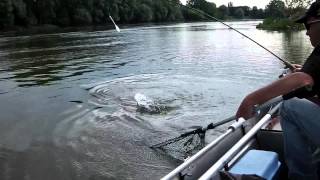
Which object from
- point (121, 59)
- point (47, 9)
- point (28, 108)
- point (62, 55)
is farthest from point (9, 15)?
point (28, 108)

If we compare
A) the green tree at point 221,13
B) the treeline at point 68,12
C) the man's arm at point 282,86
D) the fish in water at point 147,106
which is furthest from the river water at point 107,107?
the treeline at point 68,12

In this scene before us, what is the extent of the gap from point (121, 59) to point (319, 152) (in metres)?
20.5

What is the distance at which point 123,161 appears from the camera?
7.87 meters

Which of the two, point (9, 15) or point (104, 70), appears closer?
point (104, 70)

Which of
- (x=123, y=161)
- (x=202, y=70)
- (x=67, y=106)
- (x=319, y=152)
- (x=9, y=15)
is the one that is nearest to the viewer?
(x=319, y=152)

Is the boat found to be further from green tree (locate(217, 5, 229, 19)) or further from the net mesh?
green tree (locate(217, 5, 229, 19))

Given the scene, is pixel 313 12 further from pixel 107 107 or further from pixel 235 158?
pixel 107 107

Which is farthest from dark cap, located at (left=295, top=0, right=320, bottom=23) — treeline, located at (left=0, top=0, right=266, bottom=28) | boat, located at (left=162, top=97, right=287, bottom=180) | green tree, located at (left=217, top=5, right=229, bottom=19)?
treeline, located at (left=0, top=0, right=266, bottom=28)

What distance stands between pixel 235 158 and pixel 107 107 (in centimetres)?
828

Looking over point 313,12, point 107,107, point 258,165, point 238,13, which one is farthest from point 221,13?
point 238,13

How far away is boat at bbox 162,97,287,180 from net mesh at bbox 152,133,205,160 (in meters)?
3.21

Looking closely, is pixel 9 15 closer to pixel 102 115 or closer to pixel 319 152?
pixel 102 115

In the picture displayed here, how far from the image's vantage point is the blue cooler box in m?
3.63

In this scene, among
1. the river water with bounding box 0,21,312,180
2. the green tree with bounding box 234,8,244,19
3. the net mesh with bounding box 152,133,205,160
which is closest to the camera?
the river water with bounding box 0,21,312,180
